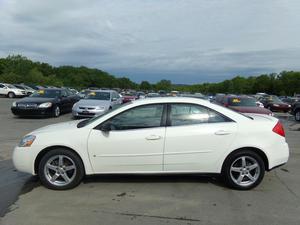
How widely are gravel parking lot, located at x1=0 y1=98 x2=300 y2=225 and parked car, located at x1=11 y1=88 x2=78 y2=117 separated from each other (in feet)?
30.0

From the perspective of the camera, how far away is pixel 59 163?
16.1 feet

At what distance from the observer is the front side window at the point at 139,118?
4902 millimetres

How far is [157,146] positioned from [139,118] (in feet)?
1.80

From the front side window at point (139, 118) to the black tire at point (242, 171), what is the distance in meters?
1.30

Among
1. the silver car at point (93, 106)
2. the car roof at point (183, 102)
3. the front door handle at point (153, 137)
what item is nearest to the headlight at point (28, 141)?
the car roof at point (183, 102)

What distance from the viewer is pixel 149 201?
175 inches

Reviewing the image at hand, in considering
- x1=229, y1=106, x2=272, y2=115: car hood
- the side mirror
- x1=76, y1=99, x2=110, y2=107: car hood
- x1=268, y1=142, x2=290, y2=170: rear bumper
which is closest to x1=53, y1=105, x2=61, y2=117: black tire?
x1=76, y1=99, x2=110, y2=107: car hood

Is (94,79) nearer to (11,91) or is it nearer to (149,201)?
(11,91)

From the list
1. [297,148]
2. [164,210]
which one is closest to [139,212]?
[164,210]

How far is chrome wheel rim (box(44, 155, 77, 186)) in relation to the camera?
4.88 m

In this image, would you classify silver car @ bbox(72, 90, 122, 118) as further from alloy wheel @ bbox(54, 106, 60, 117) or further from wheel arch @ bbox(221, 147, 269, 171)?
wheel arch @ bbox(221, 147, 269, 171)

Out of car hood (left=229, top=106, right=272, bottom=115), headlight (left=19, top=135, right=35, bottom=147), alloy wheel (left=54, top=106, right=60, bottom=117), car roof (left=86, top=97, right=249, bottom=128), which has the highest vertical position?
car roof (left=86, top=97, right=249, bottom=128)

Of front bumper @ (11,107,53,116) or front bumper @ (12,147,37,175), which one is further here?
front bumper @ (11,107,53,116)

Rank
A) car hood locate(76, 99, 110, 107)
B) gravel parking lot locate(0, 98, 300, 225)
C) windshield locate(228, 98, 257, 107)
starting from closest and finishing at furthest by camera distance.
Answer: gravel parking lot locate(0, 98, 300, 225)
windshield locate(228, 98, 257, 107)
car hood locate(76, 99, 110, 107)
